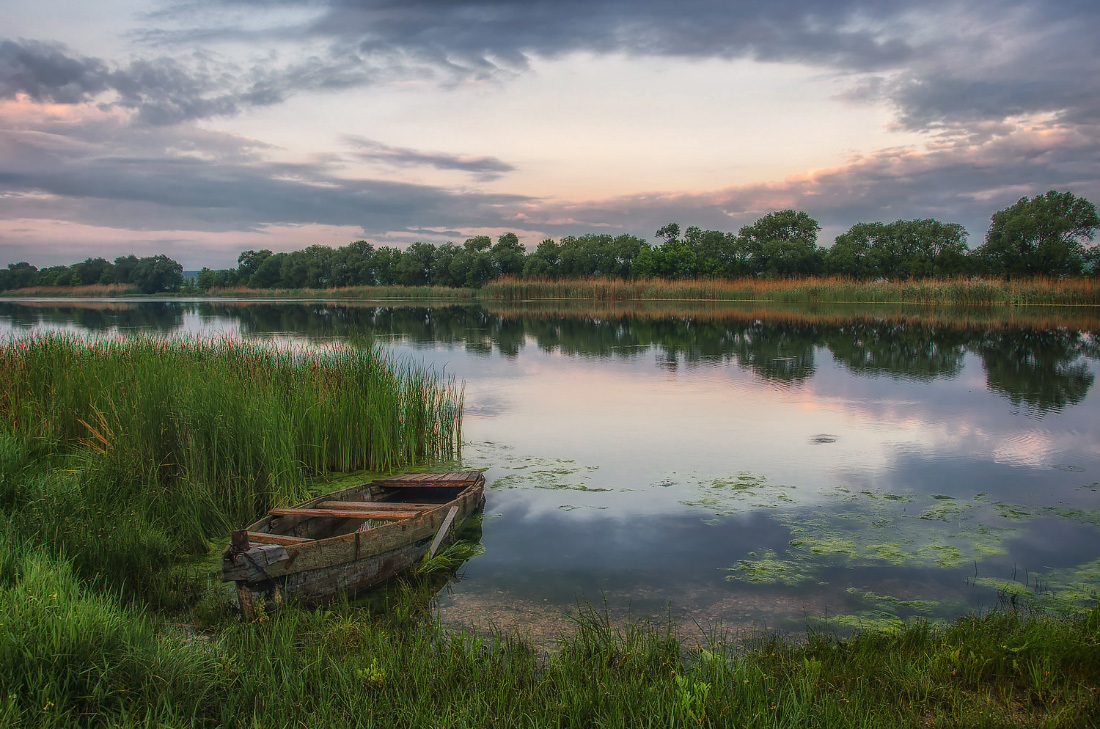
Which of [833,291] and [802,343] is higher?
[833,291]

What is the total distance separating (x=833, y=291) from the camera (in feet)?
175

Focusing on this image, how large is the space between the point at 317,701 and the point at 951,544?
599 centimetres

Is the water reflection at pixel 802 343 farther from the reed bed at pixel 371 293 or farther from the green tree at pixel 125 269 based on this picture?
the green tree at pixel 125 269

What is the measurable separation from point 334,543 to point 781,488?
5.68m

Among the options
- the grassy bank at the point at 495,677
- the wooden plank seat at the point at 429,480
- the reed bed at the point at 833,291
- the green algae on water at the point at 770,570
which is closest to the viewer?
the grassy bank at the point at 495,677

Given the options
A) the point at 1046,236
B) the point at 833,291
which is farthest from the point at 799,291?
the point at 1046,236

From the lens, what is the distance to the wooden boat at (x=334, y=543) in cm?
478

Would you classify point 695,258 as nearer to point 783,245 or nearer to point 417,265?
point 783,245

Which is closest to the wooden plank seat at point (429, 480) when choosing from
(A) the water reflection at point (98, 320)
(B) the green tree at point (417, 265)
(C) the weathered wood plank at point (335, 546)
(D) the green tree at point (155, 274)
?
(C) the weathered wood plank at point (335, 546)

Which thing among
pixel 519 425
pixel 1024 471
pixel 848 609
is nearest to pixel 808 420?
pixel 1024 471

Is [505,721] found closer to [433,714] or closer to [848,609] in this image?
[433,714]

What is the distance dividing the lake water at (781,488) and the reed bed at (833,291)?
29781 millimetres

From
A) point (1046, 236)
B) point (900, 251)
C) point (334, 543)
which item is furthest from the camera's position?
point (900, 251)

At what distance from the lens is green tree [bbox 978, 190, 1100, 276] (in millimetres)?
58188
